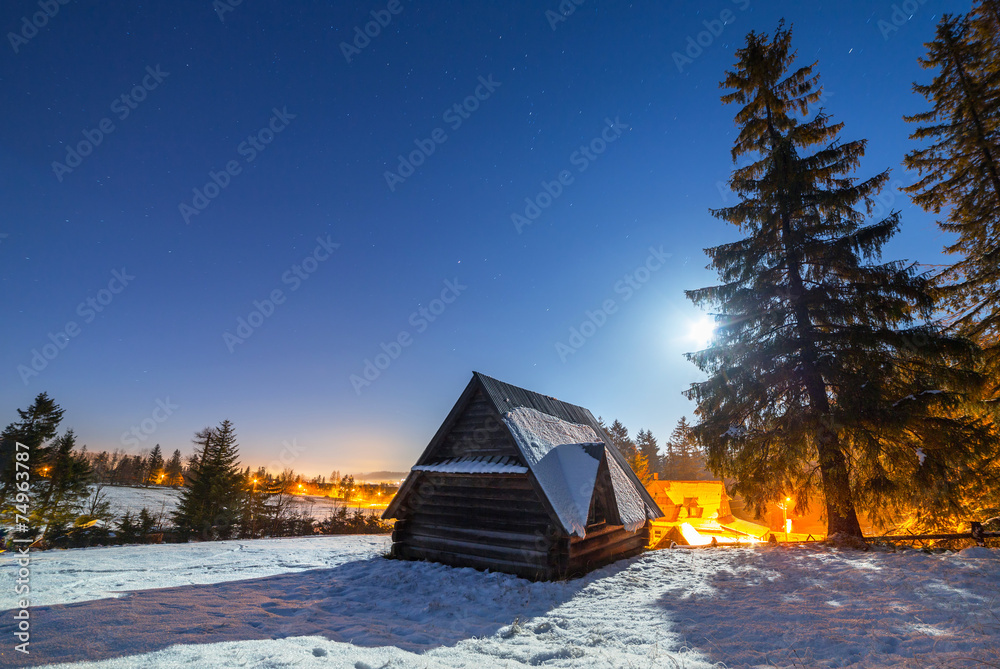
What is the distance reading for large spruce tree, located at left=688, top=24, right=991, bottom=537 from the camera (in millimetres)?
10422

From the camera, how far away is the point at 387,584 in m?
9.60

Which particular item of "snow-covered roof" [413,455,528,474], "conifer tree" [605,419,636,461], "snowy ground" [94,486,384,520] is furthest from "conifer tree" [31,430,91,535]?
"conifer tree" [605,419,636,461]

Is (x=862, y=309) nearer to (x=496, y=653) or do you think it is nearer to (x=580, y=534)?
(x=580, y=534)

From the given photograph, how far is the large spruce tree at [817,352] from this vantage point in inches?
410

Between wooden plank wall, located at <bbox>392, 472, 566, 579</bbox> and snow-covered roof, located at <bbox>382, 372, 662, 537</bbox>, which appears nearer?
wooden plank wall, located at <bbox>392, 472, 566, 579</bbox>

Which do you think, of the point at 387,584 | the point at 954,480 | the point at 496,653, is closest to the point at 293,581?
the point at 387,584

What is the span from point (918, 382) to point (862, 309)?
Result: 2358 millimetres

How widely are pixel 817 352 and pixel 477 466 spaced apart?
35.6 feet

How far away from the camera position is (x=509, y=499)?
1098 centimetres

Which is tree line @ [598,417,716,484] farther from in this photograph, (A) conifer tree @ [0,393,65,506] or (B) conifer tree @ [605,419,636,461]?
(A) conifer tree @ [0,393,65,506]

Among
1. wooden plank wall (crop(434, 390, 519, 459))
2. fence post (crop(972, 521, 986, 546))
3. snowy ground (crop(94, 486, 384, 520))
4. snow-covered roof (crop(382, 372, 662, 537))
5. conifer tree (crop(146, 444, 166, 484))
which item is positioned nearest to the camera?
fence post (crop(972, 521, 986, 546))

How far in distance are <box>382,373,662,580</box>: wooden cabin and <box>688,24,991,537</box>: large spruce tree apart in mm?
3997

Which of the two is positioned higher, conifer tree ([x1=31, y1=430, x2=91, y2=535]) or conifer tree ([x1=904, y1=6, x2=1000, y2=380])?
conifer tree ([x1=904, y1=6, x2=1000, y2=380])

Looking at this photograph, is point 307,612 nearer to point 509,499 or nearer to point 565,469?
point 509,499
